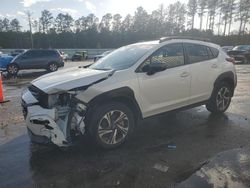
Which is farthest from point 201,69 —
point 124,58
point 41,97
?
point 41,97

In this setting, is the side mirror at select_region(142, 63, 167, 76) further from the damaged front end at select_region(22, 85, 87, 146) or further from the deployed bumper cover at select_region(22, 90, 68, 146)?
the deployed bumper cover at select_region(22, 90, 68, 146)

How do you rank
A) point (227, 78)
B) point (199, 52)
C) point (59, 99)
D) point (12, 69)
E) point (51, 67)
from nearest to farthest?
point (59, 99), point (199, 52), point (227, 78), point (12, 69), point (51, 67)

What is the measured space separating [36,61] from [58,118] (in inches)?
667

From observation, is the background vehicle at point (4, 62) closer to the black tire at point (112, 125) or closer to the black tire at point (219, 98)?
the black tire at point (219, 98)

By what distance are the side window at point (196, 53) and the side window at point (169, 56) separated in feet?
0.73

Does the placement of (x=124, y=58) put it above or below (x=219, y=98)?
above

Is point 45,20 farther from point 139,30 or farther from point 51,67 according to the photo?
point 51,67

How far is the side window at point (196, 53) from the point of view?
5.87 metres

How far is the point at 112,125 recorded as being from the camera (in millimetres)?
4641

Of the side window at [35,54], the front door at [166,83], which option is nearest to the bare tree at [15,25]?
the side window at [35,54]

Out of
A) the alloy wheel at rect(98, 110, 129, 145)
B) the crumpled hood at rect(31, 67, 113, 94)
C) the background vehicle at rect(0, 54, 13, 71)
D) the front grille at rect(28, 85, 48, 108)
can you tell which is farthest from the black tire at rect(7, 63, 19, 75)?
the alloy wheel at rect(98, 110, 129, 145)

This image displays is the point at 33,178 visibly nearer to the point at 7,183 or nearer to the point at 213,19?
the point at 7,183

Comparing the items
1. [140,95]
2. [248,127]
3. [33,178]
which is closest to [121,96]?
[140,95]

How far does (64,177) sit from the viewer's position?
12.5 feet
